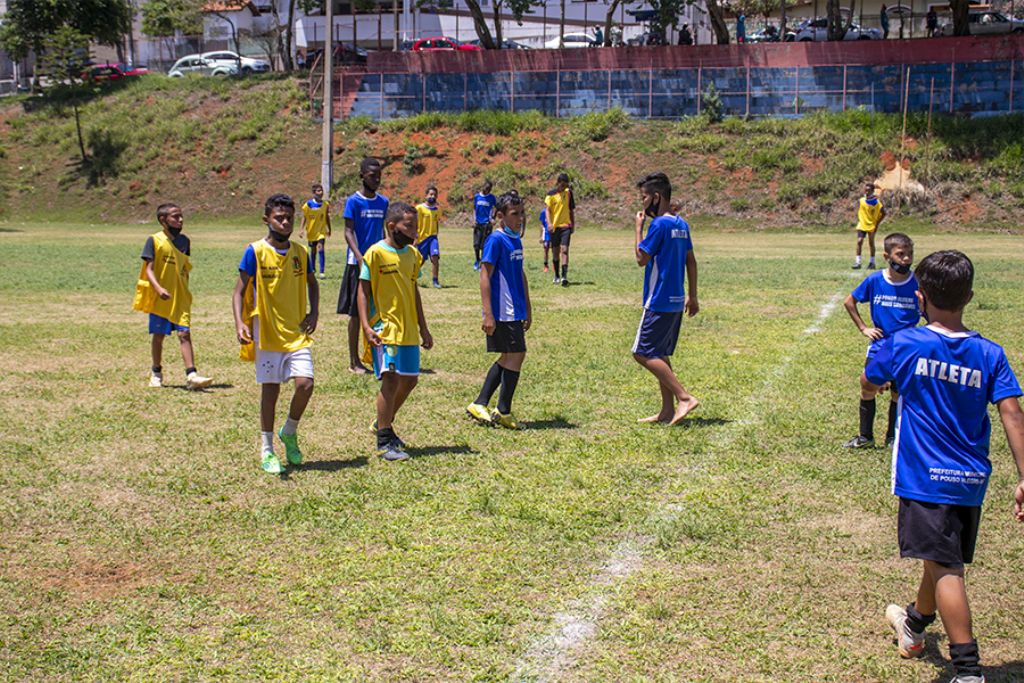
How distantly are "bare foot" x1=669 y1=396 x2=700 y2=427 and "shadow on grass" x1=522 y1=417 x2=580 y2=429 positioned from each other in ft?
2.60

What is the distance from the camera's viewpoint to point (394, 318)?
802 cm

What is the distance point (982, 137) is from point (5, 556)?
40532 mm

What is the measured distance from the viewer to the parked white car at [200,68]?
61000mm

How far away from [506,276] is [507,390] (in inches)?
36.4

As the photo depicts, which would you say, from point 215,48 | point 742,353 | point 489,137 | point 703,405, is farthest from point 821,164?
point 215,48

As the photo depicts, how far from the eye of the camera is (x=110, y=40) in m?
63.9

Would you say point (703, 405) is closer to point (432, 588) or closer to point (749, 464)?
point (749, 464)

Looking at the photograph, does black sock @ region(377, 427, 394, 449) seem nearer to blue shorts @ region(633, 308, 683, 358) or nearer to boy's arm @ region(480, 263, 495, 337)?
boy's arm @ region(480, 263, 495, 337)

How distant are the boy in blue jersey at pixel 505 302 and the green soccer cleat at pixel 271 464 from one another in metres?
1.99

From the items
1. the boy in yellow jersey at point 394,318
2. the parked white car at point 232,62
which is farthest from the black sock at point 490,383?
the parked white car at point 232,62

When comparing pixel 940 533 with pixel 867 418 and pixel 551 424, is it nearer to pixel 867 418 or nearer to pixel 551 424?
pixel 867 418

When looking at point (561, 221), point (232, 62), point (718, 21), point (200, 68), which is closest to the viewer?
point (561, 221)

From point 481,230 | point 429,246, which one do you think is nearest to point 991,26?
point 481,230

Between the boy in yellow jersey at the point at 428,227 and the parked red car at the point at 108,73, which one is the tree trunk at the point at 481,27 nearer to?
the parked red car at the point at 108,73
